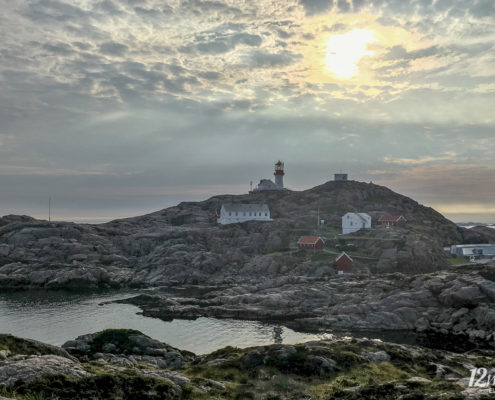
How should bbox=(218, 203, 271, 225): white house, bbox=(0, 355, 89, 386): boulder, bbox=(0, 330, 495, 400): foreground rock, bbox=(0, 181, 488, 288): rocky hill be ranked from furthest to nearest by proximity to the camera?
bbox=(218, 203, 271, 225): white house → bbox=(0, 181, 488, 288): rocky hill → bbox=(0, 330, 495, 400): foreground rock → bbox=(0, 355, 89, 386): boulder

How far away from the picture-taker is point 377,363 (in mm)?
34562

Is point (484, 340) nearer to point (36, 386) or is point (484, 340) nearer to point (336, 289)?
point (336, 289)

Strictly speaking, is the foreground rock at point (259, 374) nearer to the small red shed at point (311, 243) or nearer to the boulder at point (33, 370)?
the boulder at point (33, 370)

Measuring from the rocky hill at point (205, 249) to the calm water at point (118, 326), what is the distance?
23.6 m

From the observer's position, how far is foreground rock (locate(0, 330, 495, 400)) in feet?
61.8

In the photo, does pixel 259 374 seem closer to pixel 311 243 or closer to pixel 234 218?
pixel 311 243

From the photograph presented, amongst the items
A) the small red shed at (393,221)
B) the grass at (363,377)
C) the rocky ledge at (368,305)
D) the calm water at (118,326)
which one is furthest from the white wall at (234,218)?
the grass at (363,377)

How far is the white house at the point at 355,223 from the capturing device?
5576 inches

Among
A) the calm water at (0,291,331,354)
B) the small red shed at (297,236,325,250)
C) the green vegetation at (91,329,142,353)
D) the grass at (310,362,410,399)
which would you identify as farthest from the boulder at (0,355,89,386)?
the small red shed at (297,236,325,250)

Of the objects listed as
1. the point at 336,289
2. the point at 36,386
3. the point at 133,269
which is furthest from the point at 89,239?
the point at 36,386

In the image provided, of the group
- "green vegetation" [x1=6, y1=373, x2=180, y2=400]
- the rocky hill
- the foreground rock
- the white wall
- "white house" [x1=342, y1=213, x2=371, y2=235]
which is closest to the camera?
"green vegetation" [x1=6, y1=373, x2=180, y2=400]

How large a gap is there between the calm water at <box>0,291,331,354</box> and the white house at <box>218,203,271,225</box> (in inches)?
2956

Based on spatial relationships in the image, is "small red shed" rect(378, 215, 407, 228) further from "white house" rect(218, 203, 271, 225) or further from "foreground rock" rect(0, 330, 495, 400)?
"foreground rock" rect(0, 330, 495, 400)

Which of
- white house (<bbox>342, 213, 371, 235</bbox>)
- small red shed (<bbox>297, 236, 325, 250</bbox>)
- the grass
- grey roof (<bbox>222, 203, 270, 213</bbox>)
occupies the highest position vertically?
grey roof (<bbox>222, 203, 270, 213</bbox>)
